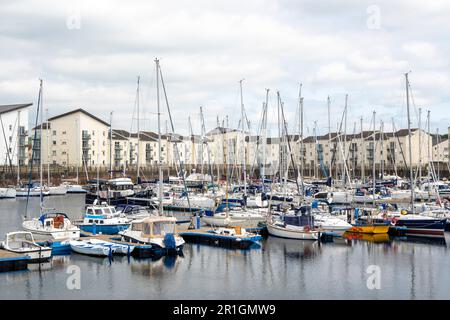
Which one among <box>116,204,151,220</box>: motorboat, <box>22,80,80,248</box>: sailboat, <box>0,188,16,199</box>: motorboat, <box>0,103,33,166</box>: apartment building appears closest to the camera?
<box>22,80,80,248</box>: sailboat

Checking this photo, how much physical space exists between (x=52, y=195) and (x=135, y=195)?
29046mm

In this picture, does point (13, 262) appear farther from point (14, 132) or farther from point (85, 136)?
point (85, 136)

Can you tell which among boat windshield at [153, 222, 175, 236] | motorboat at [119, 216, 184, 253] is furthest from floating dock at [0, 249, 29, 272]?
boat windshield at [153, 222, 175, 236]

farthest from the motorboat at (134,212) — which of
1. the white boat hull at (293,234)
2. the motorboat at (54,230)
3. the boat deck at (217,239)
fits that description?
the white boat hull at (293,234)

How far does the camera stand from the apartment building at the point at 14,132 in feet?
356

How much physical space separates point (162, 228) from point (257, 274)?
8.26m

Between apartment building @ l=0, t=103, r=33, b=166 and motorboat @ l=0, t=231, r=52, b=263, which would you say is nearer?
motorboat @ l=0, t=231, r=52, b=263

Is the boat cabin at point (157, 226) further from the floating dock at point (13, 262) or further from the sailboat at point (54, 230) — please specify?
the floating dock at point (13, 262)

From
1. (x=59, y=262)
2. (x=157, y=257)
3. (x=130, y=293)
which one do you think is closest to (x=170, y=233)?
(x=157, y=257)

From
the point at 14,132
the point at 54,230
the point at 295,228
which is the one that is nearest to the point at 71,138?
the point at 14,132

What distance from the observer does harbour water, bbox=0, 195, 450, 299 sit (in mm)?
28000

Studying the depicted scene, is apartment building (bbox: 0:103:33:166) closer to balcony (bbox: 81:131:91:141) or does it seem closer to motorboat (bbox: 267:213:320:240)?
balcony (bbox: 81:131:91:141)

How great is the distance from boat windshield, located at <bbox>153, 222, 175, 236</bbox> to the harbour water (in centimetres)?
209

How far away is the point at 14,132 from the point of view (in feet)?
366
